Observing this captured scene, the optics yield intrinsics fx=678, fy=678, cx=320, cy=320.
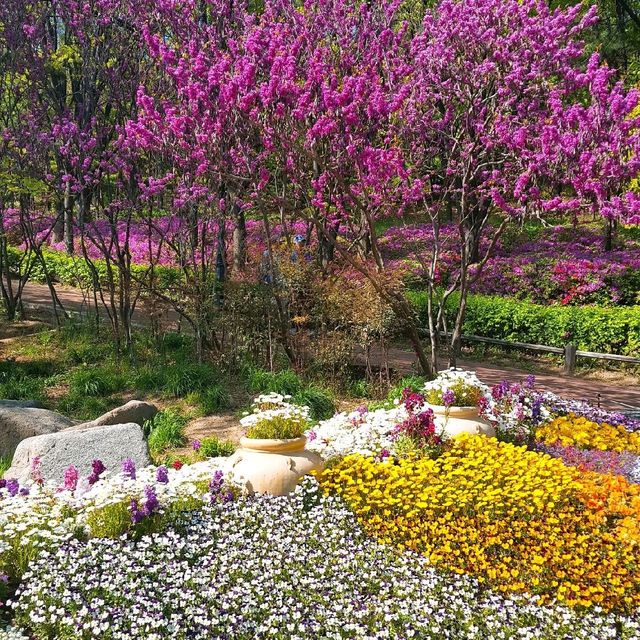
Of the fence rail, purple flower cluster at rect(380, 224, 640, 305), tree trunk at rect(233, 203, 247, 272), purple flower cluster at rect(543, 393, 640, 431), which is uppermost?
tree trunk at rect(233, 203, 247, 272)

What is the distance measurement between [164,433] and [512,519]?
13.6 feet

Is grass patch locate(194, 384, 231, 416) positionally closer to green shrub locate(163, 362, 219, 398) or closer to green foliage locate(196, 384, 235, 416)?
green foliage locate(196, 384, 235, 416)

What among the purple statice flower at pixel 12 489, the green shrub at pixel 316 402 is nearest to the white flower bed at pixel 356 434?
the green shrub at pixel 316 402

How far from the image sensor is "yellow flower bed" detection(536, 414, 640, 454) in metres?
6.95

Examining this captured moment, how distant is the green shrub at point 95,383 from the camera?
9219mm

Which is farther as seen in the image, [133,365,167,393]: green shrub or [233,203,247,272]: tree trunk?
[233,203,247,272]: tree trunk

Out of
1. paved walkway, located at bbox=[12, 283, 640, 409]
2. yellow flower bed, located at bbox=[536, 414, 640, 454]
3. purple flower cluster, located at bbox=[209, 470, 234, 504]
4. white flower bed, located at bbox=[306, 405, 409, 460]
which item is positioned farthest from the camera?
paved walkway, located at bbox=[12, 283, 640, 409]

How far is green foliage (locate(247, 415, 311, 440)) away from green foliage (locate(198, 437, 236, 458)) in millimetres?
1582

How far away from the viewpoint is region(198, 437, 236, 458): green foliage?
7.03m

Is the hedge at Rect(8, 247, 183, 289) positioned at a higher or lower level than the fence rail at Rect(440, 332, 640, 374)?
higher

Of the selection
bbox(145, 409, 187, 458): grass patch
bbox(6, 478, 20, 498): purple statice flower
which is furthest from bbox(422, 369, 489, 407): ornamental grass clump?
bbox(6, 478, 20, 498): purple statice flower

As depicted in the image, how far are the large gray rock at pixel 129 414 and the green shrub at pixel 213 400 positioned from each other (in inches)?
24.2

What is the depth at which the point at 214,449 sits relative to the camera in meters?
7.05

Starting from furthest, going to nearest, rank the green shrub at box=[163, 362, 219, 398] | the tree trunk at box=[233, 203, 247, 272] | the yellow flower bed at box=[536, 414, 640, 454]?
the tree trunk at box=[233, 203, 247, 272] < the green shrub at box=[163, 362, 219, 398] < the yellow flower bed at box=[536, 414, 640, 454]
